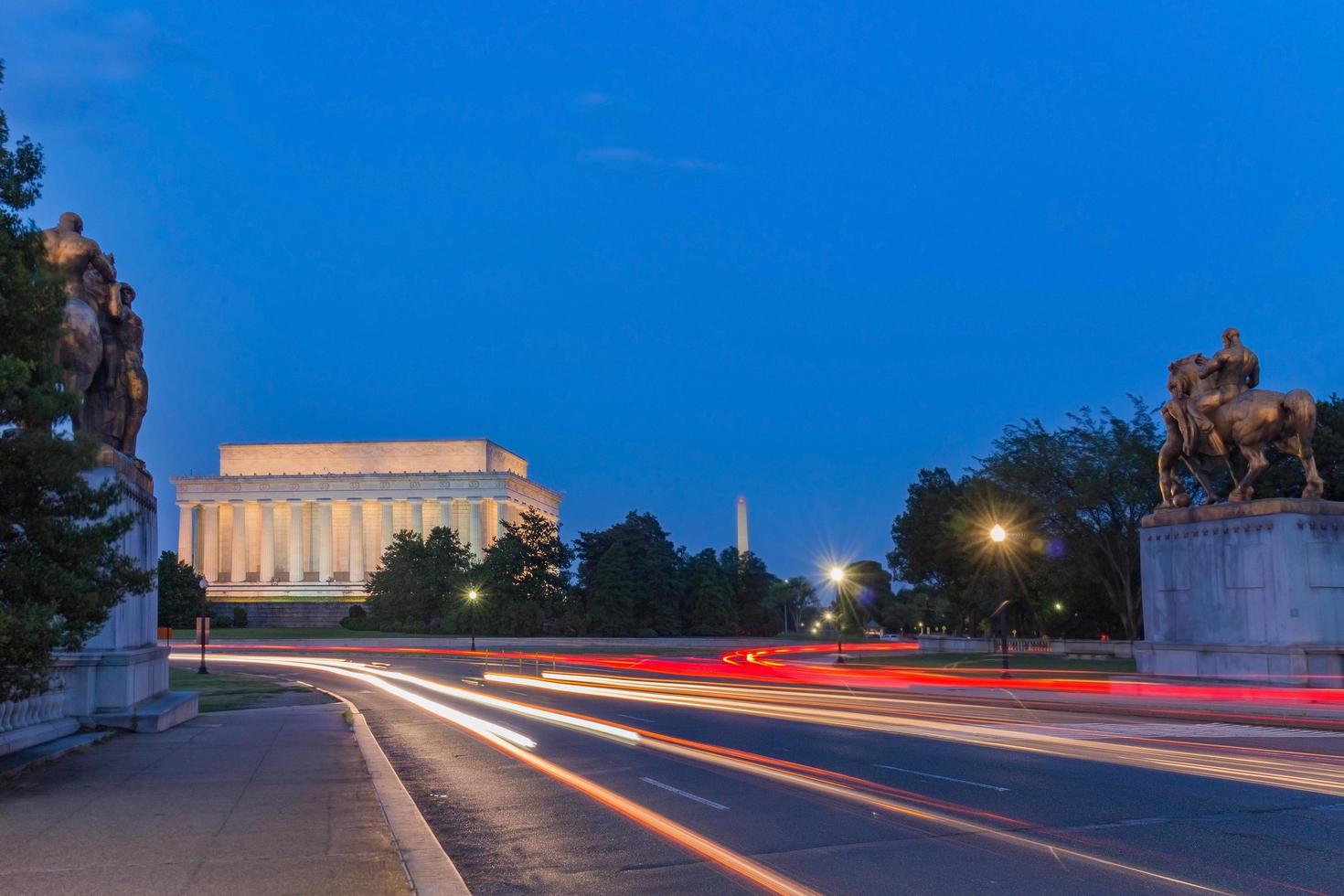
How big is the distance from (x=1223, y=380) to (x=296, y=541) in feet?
388

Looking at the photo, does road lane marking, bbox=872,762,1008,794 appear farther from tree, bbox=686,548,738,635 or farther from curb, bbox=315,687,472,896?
tree, bbox=686,548,738,635

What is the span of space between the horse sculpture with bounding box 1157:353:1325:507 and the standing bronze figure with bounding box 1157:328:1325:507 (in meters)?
0.02

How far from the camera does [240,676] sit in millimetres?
46500

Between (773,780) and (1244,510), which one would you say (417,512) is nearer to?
(1244,510)

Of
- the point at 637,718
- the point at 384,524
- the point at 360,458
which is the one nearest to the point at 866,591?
the point at 384,524

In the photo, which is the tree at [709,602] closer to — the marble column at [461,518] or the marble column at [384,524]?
the marble column at [461,518]

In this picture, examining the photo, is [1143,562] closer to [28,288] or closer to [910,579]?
[28,288]

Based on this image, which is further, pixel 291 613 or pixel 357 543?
pixel 357 543

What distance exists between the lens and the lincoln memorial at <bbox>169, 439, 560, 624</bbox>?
132m

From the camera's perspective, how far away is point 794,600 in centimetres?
16788

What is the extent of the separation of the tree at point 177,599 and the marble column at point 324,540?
4029 cm

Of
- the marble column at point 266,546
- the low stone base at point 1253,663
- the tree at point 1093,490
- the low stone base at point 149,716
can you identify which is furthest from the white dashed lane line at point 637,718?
the marble column at point 266,546

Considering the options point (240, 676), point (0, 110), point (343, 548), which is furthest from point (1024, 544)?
point (343, 548)

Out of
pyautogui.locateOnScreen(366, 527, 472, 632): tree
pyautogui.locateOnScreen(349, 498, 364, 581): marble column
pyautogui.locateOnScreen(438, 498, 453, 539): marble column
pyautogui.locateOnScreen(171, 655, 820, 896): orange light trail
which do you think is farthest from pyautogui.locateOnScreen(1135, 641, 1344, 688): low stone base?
pyautogui.locateOnScreen(349, 498, 364, 581): marble column
